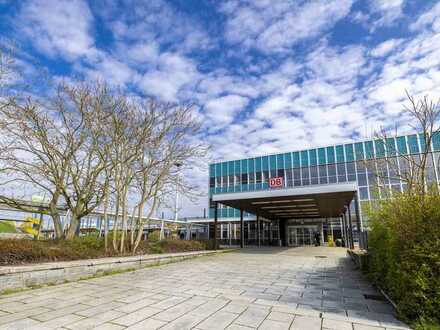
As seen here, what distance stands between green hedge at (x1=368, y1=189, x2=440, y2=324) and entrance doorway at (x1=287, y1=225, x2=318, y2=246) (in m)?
28.8

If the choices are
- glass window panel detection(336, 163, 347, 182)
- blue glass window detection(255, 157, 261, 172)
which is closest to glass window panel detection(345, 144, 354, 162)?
glass window panel detection(336, 163, 347, 182)

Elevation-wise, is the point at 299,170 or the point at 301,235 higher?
the point at 299,170

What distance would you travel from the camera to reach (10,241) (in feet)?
24.1

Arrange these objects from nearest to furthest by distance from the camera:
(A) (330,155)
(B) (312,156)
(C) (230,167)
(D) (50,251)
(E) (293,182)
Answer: (D) (50,251)
(A) (330,155)
(B) (312,156)
(E) (293,182)
(C) (230,167)

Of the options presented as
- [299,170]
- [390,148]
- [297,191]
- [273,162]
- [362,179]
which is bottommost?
[390,148]

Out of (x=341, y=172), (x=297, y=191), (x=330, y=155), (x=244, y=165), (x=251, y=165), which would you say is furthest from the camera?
(x=244, y=165)

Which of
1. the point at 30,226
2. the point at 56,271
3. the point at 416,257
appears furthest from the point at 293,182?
the point at 416,257

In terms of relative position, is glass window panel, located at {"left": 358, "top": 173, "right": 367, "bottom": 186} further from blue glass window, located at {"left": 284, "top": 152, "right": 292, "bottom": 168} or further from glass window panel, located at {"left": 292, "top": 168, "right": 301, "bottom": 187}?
blue glass window, located at {"left": 284, "top": 152, "right": 292, "bottom": 168}

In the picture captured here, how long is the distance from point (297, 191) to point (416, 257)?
510 inches

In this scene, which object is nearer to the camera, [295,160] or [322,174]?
[322,174]

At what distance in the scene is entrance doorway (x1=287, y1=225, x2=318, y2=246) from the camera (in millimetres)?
31862

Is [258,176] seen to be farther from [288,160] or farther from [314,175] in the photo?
[314,175]

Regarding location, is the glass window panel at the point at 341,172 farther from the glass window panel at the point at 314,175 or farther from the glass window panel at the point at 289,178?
the glass window panel at the point at 289,178

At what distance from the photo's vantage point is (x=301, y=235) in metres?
32.5
